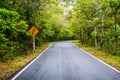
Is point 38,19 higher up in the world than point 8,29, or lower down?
higher up

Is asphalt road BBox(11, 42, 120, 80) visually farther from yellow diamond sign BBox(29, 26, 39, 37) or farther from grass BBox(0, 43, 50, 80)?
yellow diamond sign BBox(29, 26, 39, 37)

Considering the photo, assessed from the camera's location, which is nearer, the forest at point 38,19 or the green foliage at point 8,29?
the green foliage at point 8,29

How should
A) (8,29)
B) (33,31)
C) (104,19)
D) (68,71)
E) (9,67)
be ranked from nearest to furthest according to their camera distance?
(68,71) → (9,67) → (8,29) → (33,31) → (104,19)

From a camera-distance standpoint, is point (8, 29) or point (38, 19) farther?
point (38, 19)

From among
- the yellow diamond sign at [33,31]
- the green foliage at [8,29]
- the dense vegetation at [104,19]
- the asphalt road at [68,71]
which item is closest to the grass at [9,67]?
the asphalt road at [68,71]

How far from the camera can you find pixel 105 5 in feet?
83.3

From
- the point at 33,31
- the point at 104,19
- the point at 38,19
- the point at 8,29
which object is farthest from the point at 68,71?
the point at 38,19

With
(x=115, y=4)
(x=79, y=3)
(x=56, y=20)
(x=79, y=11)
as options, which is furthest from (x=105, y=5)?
(x=56, y=20)

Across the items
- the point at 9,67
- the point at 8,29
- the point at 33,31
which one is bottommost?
the point at 9,67

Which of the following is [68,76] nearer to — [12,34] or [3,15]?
[3,15]

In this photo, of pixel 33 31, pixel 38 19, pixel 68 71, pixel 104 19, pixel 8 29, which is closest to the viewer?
pixel 68 71

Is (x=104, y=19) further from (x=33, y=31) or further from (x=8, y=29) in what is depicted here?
(x=8, y=29)

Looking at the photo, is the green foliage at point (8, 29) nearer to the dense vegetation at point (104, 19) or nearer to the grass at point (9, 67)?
the grass at point (9, 67)

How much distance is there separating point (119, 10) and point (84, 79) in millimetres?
16391
